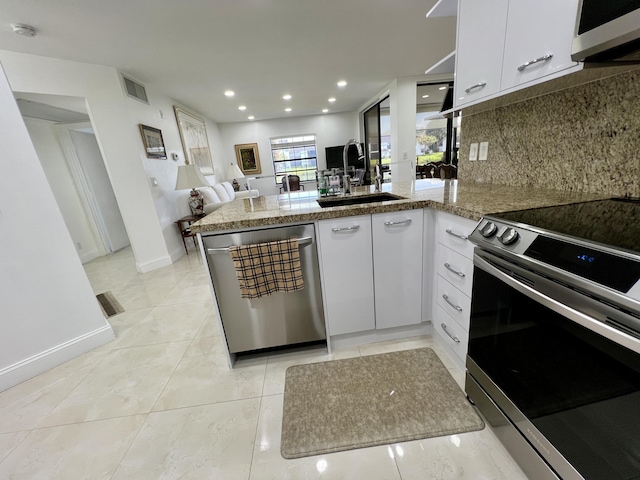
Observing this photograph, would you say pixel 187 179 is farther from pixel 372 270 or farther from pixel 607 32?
pixel 607 32

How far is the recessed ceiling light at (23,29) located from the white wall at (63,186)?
6.52 feet

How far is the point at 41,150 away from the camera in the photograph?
146 inches

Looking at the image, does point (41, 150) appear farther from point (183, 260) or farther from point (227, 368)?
point (227, 368)

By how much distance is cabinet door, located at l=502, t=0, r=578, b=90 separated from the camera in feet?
2.97

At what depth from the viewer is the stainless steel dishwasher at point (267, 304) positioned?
140cm

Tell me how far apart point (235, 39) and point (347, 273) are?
9.16ft

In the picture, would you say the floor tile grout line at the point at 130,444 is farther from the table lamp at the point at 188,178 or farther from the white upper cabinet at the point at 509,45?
the table lamp at the point at 188,178

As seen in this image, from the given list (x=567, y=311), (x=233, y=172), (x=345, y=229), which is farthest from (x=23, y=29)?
(x=233, y=172)

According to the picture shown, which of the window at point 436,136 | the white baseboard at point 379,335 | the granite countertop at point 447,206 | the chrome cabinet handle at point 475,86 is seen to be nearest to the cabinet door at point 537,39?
the chrome cabinet handle at point 475,86

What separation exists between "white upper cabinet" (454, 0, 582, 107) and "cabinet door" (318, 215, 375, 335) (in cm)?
88

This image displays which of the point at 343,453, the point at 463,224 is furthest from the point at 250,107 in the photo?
the point at 343,453

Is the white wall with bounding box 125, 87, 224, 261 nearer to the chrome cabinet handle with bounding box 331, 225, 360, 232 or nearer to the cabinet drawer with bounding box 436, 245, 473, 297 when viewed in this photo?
the chrome cabinet handle with bounding box 331, 225, 360, 232

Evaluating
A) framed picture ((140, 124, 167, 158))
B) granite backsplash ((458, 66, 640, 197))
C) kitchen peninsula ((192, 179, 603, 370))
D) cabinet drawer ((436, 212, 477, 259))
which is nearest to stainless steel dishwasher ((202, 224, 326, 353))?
kitchen peninsula ((192, 179, 603, 370))

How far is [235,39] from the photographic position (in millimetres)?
2693
